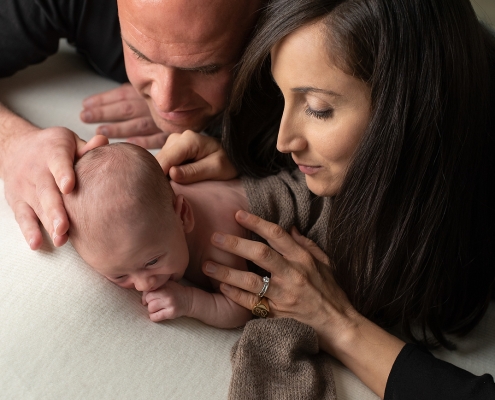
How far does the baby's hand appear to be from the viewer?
1201 millimetres

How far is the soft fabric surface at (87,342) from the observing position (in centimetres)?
107

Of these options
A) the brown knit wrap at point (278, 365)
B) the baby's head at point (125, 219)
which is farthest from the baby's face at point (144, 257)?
the brown knit wrap at point (278, 365)

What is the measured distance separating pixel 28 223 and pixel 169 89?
1.58ft

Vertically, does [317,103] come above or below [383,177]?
above

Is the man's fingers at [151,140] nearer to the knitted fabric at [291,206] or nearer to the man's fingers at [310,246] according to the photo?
the knitted fabric at [291,206]

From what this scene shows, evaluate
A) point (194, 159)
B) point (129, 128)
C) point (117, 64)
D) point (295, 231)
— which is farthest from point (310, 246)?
point (117, 64)

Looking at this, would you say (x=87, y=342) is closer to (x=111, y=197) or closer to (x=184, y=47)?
(x=111, y=197)

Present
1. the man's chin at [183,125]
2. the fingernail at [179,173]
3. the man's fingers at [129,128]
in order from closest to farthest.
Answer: the fingernail at [179,173] → the man's chin at [183,125] → the man's fingers at [129,128]

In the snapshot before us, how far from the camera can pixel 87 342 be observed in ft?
3.70

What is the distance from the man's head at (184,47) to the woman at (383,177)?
0.10 metres

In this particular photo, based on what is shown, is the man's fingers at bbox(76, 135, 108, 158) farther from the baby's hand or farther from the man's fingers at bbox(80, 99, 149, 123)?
the man's fingers at bbox(80, 99, 149, 123)

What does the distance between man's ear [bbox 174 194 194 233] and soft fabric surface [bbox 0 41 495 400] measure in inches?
7.3

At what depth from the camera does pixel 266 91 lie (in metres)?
1.46

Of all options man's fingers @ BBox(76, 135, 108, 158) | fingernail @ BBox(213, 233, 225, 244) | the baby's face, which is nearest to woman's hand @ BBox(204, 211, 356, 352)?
fingernail @ BBox(213, 233, 225, 244)
